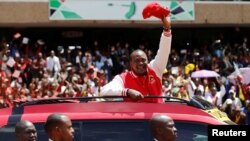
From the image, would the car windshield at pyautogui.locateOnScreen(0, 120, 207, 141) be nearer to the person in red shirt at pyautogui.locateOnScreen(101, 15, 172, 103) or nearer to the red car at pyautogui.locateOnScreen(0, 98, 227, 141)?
the red car at pyautogui.locateOnScreen(0, 98, 227, 141)

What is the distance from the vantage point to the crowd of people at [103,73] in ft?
51.2

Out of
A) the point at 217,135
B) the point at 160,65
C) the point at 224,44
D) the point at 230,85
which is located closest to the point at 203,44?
the point at 224,44

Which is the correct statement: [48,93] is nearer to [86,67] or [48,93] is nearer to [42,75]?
[42,75]

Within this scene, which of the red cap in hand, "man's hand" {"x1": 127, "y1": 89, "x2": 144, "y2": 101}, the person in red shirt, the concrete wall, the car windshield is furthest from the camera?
the concrete wall

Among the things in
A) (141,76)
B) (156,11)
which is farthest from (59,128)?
(156,11)

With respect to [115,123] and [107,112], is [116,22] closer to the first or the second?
[107,112]

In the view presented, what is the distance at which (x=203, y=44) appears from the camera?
26.6m

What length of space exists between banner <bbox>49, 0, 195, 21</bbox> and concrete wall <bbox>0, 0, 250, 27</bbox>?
1.24 feet

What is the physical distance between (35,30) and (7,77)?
29.1 feet

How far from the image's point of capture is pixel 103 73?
1916 centimetres

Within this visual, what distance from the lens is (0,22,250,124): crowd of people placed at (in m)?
15.6

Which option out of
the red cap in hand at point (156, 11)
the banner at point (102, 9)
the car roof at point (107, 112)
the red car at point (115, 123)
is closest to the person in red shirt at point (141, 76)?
the red cap in hand at point (156, 11)

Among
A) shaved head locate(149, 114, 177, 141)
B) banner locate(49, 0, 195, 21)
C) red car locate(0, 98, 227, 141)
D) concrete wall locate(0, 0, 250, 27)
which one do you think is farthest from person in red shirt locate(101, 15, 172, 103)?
concrete wall locate(0, 0, 250, 27)

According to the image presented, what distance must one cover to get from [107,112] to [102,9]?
65.6 feet
